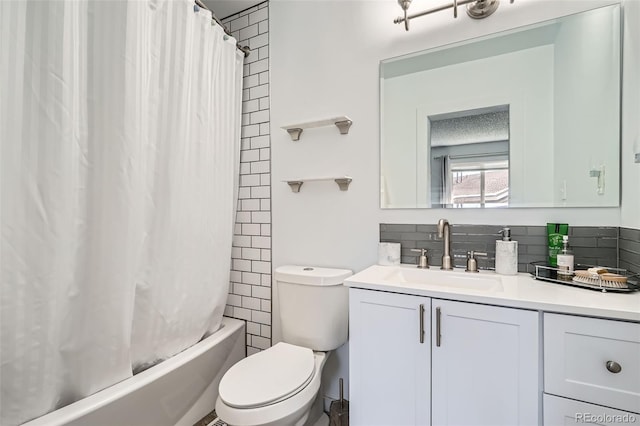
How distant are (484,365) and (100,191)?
5.00 ft

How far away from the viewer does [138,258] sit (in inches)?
52.4

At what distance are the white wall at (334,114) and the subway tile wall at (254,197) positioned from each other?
66mm

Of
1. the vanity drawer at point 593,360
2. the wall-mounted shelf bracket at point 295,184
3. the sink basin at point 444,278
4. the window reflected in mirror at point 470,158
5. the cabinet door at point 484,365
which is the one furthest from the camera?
the wall-mounted shelf bracket at point 295,184

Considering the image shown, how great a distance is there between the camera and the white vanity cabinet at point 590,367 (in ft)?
2.85

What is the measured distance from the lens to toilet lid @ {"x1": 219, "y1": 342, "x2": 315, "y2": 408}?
1.21 meters

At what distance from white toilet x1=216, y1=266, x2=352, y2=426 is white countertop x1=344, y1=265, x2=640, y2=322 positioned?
362 millimetres

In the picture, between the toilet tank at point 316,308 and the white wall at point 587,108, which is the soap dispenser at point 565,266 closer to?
the white wall at point 587,108

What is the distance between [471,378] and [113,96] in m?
1.68

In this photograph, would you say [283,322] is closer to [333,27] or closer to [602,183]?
[602,183]

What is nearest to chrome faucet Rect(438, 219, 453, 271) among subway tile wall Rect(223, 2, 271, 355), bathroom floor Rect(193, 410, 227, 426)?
subway tile wall Rect(223, 2, 271, 355)

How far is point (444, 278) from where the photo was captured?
1.44 meters

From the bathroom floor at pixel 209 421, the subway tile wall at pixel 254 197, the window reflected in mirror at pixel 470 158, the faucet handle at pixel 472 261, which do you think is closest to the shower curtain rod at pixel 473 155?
the window reflected in mirror at pixel 470 158

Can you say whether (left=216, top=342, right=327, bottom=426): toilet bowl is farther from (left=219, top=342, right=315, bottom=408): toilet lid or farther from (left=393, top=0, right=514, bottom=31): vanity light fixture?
(left=393, top=0, right=514, bottom=31): vanity light fixture

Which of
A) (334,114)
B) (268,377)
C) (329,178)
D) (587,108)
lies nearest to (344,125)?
(334,114)
